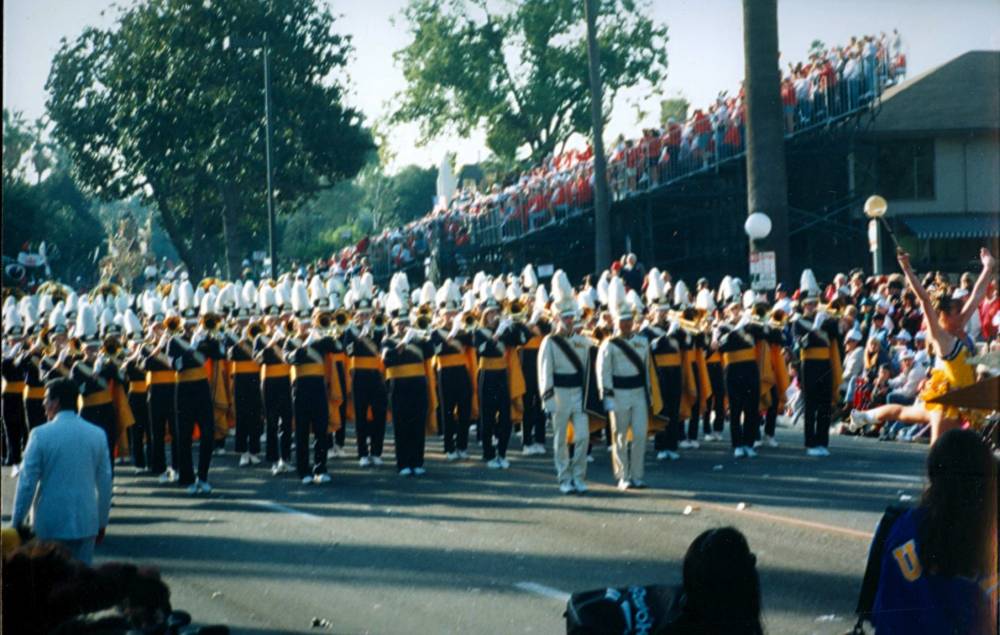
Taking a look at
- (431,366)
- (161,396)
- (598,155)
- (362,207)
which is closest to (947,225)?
(598,155)

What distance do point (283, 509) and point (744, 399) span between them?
5349 millimetres

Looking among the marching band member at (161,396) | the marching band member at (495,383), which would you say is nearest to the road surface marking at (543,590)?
the marching band member at (161,396)

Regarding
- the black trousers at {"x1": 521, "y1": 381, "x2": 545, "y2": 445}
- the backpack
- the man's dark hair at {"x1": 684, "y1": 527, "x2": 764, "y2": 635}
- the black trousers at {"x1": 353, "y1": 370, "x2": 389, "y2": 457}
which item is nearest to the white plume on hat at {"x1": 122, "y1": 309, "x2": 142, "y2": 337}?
the black trousers at {"x1": 353, "y1": 370, "x2": 389, "y2": 457}

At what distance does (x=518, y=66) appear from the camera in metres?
6.34

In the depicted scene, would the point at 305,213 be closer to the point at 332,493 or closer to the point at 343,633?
the point at 343,633

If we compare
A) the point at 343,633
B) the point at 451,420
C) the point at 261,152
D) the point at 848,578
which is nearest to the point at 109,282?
the point at 261,152

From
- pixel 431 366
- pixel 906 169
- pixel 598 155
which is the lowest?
pixel 431 366

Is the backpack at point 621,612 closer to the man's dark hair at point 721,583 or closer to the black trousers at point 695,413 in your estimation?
the man's dark hair at point 721,583

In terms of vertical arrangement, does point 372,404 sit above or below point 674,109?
below

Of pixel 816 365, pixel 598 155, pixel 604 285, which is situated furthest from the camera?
pixel 816 365

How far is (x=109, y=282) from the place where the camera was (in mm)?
7500

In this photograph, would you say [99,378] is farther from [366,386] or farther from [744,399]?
[744,399]

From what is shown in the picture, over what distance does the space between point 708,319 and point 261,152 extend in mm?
9421

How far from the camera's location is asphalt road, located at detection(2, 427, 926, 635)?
723 centimetres
